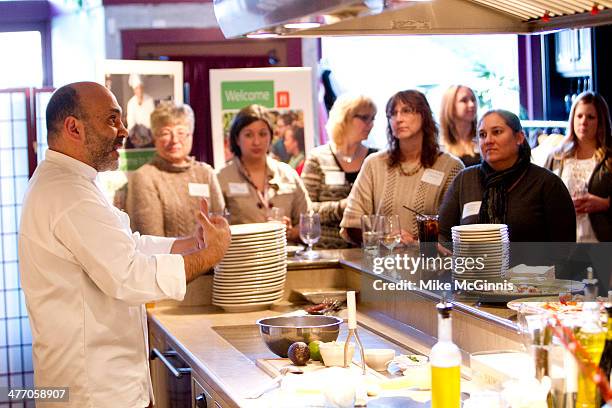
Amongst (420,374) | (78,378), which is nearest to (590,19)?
(420,374)

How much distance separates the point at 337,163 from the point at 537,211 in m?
1.78

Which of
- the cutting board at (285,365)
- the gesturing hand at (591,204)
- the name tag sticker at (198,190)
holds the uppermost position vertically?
the name tag sticker at (198,190)

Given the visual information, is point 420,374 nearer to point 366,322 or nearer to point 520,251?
point 366,322

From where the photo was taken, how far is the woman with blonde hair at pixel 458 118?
6.04 meters

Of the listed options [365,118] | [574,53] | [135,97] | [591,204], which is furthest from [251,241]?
[574,53]

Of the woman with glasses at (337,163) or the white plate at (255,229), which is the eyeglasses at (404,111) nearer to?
the woman with glasses at (337,163)

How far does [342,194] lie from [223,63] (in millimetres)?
2311

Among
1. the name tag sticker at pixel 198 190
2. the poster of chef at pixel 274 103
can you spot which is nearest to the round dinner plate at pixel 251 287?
the name tag sticker at pixel 198 190

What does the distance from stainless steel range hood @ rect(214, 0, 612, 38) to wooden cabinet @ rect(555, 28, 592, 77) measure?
482 cm

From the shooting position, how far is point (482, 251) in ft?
11.0

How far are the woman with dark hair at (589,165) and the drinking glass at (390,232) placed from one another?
1.99m

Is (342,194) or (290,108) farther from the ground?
(290,108)

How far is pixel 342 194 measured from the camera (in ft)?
19.7

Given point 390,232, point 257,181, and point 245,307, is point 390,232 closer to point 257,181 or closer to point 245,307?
point 245,307
